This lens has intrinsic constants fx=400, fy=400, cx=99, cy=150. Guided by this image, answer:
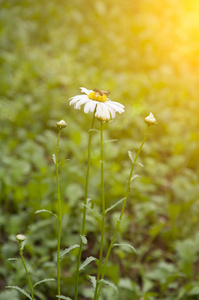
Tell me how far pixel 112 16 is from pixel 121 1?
583 millimetres

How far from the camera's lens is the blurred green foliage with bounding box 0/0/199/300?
211cm

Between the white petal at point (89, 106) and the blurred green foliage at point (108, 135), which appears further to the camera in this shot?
the blurred green foliage at point (108, 135)

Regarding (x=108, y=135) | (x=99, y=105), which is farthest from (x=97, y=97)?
(x=108, y=135)

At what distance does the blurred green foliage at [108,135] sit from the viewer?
211cm

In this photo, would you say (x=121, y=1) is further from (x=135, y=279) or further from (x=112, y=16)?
(x=135, y=279)

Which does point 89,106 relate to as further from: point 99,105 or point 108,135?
point 108,135

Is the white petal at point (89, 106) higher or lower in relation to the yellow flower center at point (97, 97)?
lower

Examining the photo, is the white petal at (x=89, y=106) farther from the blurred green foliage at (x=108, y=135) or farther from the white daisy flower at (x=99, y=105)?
the blurred green foliage at (x=108, y=135)

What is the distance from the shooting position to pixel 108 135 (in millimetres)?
3289

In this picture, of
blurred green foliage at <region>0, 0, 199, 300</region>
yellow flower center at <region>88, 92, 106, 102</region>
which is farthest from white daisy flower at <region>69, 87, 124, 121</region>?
blurred green foliage at <region>0, 0, 199, 300</region>

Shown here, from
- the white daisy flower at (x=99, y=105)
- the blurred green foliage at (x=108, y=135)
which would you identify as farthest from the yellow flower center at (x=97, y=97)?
the blurred green foliage at (x=108, y=135)

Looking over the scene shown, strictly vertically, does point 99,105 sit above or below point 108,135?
below

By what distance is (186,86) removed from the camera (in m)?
4.14

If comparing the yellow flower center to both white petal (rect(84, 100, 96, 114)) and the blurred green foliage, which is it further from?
the blurred green foliage
